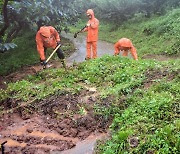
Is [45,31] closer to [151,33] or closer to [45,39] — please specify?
[45,39]

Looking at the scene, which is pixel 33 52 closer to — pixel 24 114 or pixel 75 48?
pixel 75 48

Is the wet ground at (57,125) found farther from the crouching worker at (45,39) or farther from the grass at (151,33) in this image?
the grass at (151,33)

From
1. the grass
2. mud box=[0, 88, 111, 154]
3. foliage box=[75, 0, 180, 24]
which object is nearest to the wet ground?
mud box=[0, 88, 111, 154]

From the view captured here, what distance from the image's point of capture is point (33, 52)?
14688 mm

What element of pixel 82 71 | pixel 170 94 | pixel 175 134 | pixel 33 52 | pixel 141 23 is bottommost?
pixel 175 134

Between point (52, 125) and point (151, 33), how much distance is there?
1017 centimetres

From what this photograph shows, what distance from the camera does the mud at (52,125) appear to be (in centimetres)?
671

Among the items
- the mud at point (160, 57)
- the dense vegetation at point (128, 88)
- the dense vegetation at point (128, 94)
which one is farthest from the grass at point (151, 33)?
the dense vegetation at point (128, 94)

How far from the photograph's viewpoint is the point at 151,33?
1625 cm

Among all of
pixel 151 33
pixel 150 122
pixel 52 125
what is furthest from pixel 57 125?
pixel 151 33

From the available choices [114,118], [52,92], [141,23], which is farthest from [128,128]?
[141,23]

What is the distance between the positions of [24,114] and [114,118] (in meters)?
2.13

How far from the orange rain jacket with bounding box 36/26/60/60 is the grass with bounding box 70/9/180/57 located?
15.2 ft

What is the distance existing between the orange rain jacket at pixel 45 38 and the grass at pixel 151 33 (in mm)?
4638
